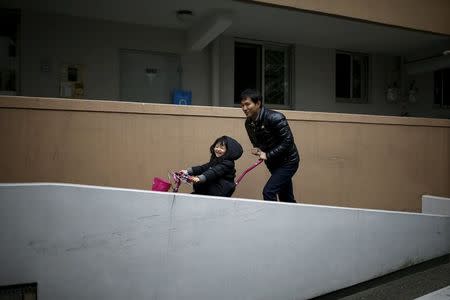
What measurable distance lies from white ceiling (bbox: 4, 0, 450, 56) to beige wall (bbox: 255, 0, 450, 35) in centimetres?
18

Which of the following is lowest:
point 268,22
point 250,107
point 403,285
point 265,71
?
point 403,285

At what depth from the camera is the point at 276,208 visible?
4.05 metres

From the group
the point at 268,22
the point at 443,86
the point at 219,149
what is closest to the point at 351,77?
the point at 443,86

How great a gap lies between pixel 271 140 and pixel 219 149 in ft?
1.90

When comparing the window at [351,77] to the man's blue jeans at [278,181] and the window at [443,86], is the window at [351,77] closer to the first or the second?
the window at [443,86]

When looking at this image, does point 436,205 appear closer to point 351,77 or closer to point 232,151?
point 232,151

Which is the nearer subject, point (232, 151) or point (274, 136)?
point (232, 151)

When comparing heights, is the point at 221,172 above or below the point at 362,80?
below

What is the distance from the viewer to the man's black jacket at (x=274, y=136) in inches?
175

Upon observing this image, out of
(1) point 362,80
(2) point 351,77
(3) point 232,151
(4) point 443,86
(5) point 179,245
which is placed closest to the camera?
(5) point 179,245

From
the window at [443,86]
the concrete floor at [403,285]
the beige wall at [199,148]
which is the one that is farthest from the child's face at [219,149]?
the window at [443,86]

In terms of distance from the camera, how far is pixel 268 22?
7797 mm

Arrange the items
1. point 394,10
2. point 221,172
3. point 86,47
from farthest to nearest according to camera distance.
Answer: point 394,10 → point 86,47 → point 221,172

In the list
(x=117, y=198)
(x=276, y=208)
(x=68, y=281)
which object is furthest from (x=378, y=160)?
(x=68, y=281)
